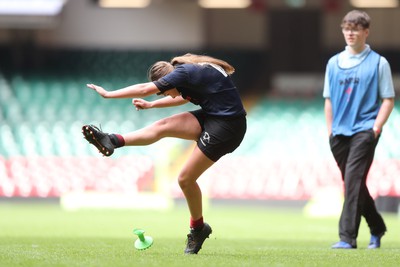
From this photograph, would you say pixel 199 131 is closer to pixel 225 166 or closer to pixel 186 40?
pixel 225 166

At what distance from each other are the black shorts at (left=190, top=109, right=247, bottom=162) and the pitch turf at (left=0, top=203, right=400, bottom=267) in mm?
842

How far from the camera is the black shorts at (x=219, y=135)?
881cm

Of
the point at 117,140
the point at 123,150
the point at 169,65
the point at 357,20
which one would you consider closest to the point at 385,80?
the point at 357,20

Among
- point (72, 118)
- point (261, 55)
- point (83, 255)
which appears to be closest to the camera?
point (83, 255)

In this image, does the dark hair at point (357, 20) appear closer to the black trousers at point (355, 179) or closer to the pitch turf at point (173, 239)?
the black trousers at point (355, 179)

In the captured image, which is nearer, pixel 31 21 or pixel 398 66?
pixel 31 21

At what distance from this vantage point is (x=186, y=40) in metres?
27.7

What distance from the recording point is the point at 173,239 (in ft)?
37.2

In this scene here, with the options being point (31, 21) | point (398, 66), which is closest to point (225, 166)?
point (31, 21)

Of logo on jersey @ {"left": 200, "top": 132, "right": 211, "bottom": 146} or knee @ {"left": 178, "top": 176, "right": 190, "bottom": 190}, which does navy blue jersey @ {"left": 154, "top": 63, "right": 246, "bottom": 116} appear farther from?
knee @ {"left": 178, "top": 176, "right": 190, "bottom": 190}

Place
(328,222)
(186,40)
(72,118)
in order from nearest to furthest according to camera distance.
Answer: (328,222)
(72,118)
(186,40)

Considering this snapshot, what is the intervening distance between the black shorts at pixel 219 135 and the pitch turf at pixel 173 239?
2.76 ft

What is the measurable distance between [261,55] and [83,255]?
21454 millimetres

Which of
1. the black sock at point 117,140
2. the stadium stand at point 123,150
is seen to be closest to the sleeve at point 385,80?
the black sock at point 117,140
